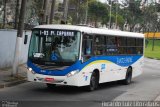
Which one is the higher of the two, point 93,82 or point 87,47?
point 87,47

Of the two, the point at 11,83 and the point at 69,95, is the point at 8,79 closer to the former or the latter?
the point at 11,83

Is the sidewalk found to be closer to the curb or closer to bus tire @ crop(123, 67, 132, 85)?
the curb

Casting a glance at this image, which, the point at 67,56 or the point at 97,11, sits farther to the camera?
the point at 97,11

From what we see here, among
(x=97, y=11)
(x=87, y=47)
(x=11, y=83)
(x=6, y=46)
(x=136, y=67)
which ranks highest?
(x=97, y=11)

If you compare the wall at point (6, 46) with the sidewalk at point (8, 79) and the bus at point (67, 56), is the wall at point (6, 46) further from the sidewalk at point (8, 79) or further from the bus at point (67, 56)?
the bus at point (67, 56)

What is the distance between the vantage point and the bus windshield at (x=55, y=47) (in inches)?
687

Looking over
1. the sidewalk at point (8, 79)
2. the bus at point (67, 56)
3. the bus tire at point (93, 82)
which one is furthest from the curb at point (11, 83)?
the bus tire at point (93, 82)

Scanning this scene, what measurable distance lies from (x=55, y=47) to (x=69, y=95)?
1.85 m

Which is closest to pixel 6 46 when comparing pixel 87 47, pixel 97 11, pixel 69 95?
pixel 87 47

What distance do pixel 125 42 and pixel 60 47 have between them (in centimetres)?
621

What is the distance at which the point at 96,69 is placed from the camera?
63.1ft

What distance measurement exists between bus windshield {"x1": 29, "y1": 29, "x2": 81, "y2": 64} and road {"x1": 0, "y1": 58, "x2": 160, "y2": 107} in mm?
1280

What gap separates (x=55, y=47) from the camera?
17.6 m

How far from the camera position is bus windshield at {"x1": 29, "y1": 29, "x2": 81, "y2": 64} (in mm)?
17438
